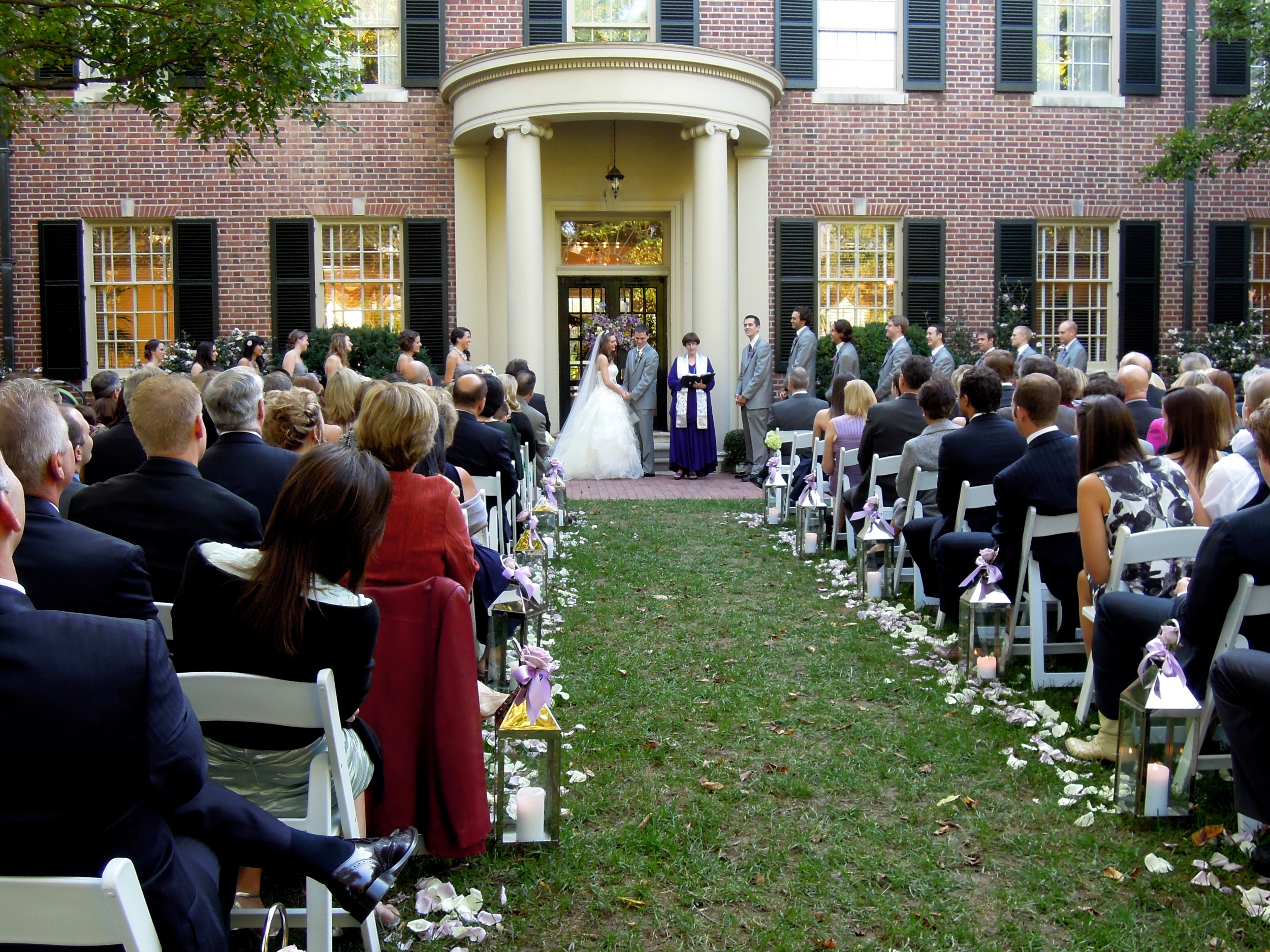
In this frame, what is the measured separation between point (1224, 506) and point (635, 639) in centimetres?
301

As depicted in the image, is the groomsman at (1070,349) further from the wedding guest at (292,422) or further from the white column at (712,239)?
the wedding guest at (292,422)

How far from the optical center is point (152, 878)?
1.99 m

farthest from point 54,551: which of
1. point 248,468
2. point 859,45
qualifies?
point 859,45

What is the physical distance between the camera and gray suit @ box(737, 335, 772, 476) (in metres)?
14.4

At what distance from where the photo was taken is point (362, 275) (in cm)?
1560

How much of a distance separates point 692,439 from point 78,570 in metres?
11.7

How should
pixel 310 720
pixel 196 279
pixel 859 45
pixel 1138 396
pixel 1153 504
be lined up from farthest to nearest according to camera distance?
pixel 859 45 < pixel 196 279 < pixel 1138 396 < pixel 1153 504 < pixel 310 720

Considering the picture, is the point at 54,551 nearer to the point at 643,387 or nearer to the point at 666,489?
the point at 666,489

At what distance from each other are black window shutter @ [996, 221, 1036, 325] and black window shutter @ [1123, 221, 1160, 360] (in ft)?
4.08

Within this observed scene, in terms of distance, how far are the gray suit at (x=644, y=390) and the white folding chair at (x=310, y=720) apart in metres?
11.9

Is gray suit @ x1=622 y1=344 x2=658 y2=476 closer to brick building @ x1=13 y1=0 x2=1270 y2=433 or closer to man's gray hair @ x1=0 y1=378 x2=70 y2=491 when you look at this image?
brick building @ x1=13 y1=0 x2=1270 y2=433

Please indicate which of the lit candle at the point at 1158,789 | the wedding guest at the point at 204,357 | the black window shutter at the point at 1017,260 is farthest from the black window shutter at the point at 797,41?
the lit candle at the point at 1158,789

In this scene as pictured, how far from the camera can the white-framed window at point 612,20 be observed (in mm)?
15406

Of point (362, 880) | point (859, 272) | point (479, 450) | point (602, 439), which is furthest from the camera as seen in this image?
point (859, 272)
